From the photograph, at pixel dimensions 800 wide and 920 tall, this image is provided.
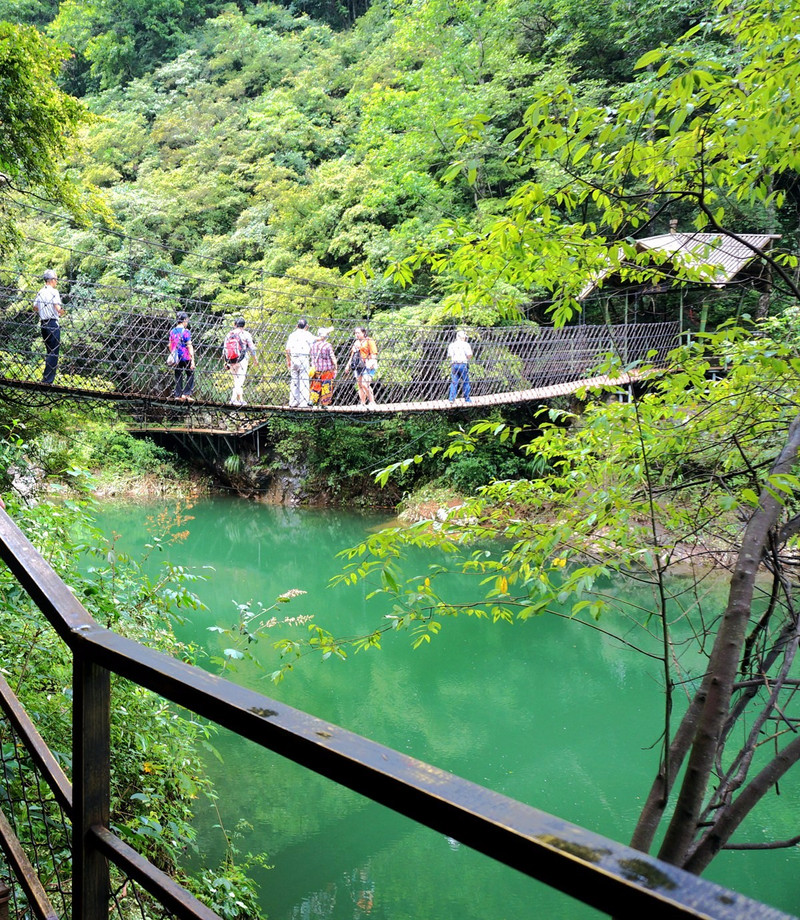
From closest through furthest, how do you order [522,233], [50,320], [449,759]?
[522,233]
[449,759]
[50,320]

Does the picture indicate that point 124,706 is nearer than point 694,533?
No

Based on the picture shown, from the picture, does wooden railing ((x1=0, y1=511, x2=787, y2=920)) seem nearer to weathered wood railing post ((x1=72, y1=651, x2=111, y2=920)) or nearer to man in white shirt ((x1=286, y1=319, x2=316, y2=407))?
weathered wood railing post ((x1=72, y1=651, x2=111, y2=920))

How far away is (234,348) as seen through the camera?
6.62 metres

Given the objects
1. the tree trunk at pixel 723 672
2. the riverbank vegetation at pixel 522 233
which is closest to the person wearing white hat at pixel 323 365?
the riverbank vegetation at pixel 522 233

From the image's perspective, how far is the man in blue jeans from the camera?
6875 millimetres

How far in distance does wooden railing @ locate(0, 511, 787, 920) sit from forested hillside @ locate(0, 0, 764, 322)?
4669 mm

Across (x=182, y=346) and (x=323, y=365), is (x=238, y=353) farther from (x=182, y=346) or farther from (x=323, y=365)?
(x=323, y=365)

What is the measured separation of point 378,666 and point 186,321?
11.6 ft

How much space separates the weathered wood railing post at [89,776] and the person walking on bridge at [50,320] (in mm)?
4945

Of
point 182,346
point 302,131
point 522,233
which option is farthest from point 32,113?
point 302,131

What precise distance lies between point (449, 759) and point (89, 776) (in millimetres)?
3331

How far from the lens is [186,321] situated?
6.39 m

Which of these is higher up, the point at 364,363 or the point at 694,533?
the point at 694,533

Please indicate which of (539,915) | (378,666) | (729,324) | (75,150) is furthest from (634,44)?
(539,915)
